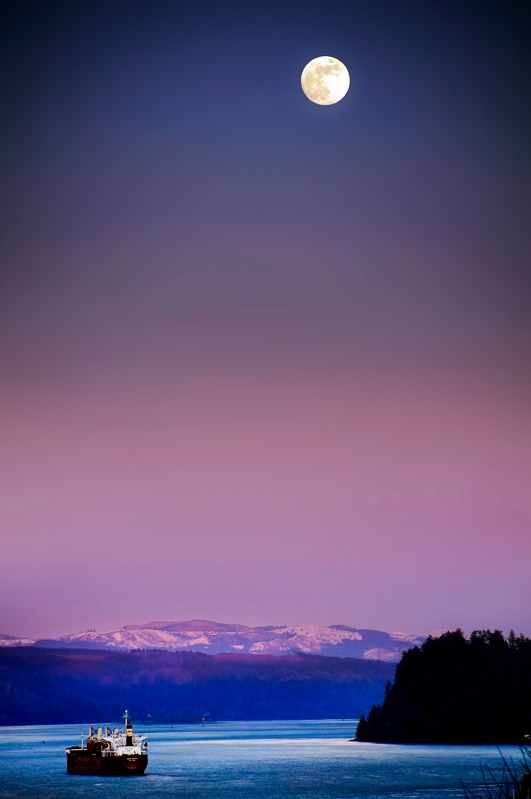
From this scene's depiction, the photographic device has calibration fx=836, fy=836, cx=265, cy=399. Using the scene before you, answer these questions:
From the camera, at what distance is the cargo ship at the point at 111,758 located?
90438mm

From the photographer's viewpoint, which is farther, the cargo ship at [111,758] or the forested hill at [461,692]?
the forested hill at [461,692]

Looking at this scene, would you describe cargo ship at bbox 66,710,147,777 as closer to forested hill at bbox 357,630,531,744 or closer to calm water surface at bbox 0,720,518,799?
calm water surface at bbox 0,720,518,799

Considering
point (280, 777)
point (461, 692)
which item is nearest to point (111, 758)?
point (280, 777)

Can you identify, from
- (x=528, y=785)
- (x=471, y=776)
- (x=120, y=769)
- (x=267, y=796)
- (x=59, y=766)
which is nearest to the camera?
(x=528, y=785)

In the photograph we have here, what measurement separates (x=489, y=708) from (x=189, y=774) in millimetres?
58221

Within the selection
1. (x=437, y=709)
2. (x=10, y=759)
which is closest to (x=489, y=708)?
(x=437, y=709)

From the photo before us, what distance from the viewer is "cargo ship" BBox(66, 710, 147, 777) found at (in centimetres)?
9044

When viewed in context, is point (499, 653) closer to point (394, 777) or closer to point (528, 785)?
point (394, 777)

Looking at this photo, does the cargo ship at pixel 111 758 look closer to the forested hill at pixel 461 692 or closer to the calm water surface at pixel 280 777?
the calm water surface at pixel 280 777

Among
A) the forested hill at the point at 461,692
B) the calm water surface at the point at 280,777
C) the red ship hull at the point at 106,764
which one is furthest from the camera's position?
the forested hill at the point at 461,692

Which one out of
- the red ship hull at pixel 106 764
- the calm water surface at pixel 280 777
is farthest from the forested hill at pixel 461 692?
the red ship hull at pixel 106 764

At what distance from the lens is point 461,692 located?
444 ft

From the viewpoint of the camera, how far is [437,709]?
13812 cm

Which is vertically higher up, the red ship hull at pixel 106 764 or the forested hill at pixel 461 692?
the forested hill at pixel 461 692
